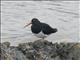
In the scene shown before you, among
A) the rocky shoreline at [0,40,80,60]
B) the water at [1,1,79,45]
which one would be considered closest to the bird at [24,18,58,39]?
the water at [1,1,79,45]

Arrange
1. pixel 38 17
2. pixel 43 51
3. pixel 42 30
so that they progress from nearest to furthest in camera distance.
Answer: pixel 43 51 → pixel 42 30 → pixel 38 17

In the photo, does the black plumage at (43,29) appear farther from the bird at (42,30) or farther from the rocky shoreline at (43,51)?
the rocky shoreline at (43,51)

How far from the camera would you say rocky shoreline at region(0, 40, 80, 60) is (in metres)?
4.89

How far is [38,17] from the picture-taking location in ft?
35.0

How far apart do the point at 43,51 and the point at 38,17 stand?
566 centimetres

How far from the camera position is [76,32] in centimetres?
930

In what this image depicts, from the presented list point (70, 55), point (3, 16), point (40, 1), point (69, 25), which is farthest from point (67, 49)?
point (40, 1)

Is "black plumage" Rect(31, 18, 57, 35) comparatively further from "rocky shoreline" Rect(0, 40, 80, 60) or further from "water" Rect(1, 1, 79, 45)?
"rocky shoreline" Rect(0, 40, 80, 60)

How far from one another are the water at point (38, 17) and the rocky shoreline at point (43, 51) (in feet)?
9.24

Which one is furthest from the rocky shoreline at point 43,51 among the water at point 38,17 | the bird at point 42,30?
the water at point 38,17

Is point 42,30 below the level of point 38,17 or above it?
above

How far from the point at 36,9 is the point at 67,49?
6.66 m

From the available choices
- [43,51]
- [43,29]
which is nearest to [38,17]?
[43,29]

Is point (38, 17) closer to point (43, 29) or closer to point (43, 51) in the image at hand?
point (43, 29)
